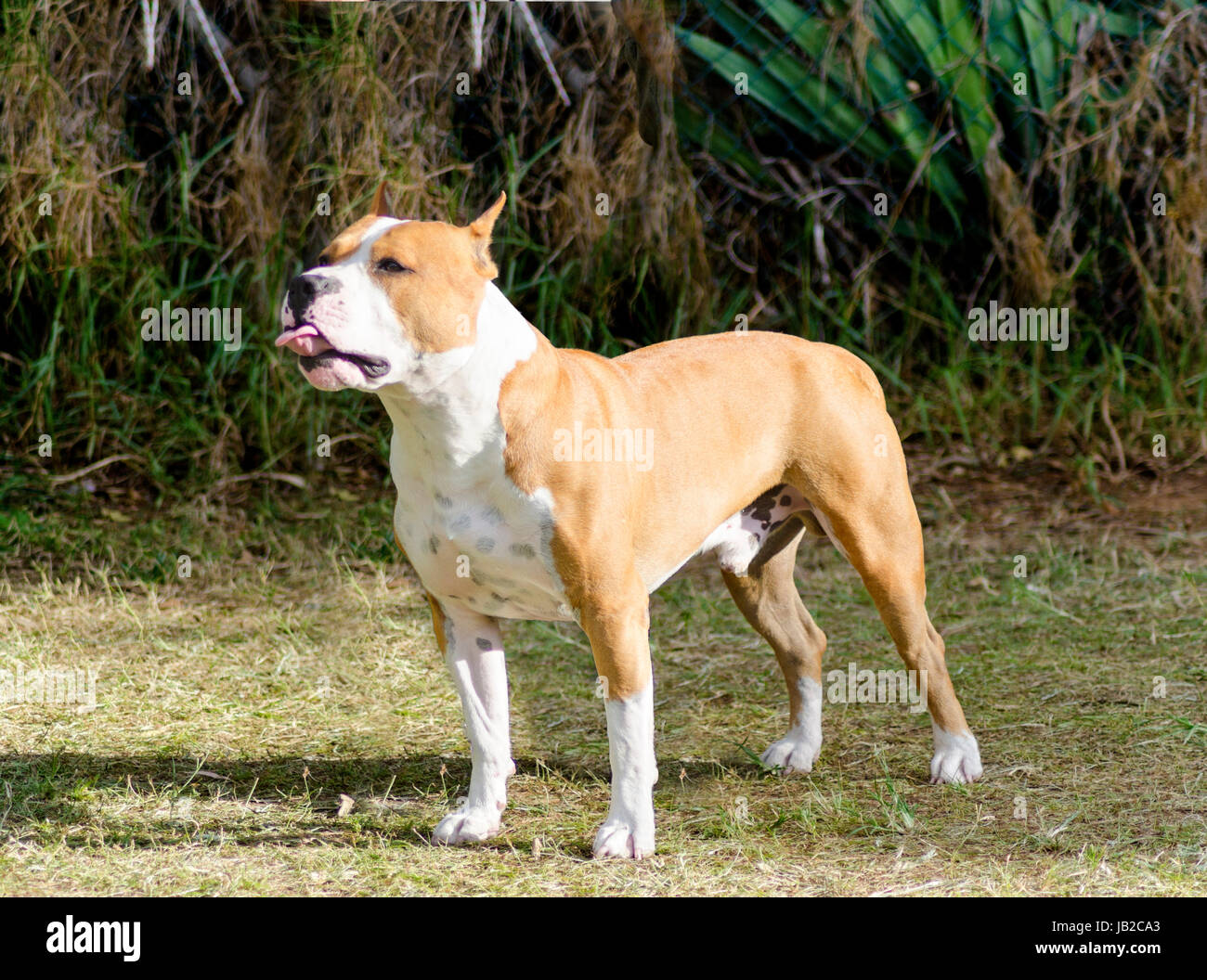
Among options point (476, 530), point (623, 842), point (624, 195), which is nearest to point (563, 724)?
point (623, 842)

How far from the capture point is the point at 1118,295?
6.66m

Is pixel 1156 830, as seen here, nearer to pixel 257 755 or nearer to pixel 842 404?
pixel 842 404

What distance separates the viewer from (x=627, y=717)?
3074 mm

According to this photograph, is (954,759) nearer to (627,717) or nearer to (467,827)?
(627,717)

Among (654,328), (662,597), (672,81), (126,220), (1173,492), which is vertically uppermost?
(672,81)

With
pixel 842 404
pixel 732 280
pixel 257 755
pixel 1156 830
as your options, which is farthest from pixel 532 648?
pixel 732 280

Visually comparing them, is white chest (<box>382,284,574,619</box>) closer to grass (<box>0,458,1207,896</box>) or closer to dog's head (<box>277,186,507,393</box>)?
dog's head (<box>277,186,507,393</box>)

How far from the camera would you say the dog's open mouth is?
2775mm

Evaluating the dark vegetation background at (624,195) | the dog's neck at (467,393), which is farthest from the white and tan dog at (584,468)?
the dark vegetation background at (624,195)

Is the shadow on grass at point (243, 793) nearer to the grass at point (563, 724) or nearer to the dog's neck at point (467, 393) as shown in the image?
the grass at point (563, 724)

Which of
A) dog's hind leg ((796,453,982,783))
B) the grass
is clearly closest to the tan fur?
dog's hind leg ((796,453,982,783))

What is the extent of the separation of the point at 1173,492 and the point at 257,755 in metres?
3.99

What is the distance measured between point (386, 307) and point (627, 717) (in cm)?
97

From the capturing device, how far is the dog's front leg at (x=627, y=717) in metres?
3.07
